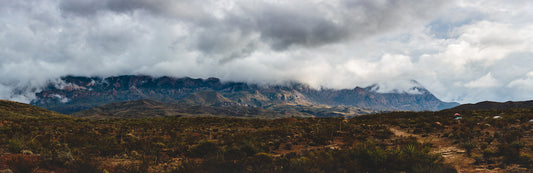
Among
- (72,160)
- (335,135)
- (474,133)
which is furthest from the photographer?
(335,135)

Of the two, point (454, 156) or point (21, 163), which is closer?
point (21, 163)

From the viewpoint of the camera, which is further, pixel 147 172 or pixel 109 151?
pixel 109 151

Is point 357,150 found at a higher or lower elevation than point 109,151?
higher

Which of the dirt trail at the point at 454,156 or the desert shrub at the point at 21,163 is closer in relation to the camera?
the desert shrub at the point at 21,163

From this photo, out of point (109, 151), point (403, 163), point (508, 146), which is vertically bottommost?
point (109, 151)

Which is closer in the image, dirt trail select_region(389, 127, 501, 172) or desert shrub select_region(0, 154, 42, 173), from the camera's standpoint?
desert shrub select_region(0, 154, 42, 173)

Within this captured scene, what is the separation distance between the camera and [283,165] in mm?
10023

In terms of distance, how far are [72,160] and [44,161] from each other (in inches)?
42.5

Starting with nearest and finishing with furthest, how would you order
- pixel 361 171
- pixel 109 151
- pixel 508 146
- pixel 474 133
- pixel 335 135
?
pixel 361 171
pixel 508 146
pixel 109 151
pixel 474 133
pixel 335 135

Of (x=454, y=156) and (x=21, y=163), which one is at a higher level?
(x=454, y=156)

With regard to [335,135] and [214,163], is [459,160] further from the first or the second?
Answer: [214,163]

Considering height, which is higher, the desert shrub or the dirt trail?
the dirt trail

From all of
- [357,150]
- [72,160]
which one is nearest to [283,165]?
[357,150]

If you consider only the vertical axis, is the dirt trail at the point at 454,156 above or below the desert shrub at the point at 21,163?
above
